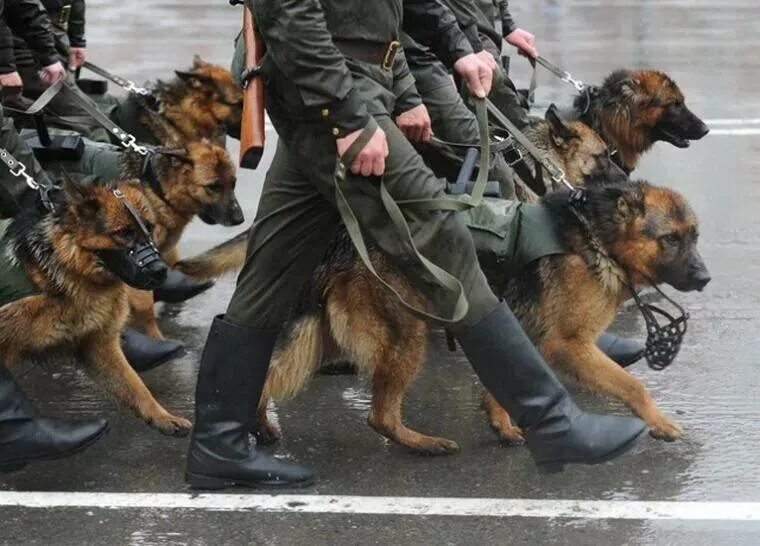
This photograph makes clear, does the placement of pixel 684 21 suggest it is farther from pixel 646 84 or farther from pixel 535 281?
pixel 535 281

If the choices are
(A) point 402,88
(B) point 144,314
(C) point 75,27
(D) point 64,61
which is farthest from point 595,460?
(C) point 75,27

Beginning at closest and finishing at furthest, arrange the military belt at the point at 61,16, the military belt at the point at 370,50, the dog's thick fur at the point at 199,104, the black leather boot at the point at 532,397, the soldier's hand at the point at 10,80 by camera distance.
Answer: the military belt at the point at 370,50 → the black leather boot at the point at 532,397 → the soldier's hand at the point at 10,80 → the dog's thick fur at the point at 199,104 → the military belt at the point at 61,16

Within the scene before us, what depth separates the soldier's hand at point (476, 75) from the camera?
4.25 m

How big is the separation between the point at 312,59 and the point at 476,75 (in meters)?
0.76

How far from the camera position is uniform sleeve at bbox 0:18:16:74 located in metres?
5.61

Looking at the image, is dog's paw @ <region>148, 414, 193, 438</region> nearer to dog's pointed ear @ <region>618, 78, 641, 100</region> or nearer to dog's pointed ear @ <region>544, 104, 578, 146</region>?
dog's pointed ear @ <region>544, 104, 578, 146</region>

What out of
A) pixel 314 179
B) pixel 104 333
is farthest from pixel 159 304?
pixel 314 179

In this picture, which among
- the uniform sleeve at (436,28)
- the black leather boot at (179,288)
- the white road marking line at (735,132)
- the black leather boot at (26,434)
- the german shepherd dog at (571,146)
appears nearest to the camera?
Answer: the black leather boot at (26,434)

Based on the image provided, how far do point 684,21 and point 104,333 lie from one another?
9.72 meters

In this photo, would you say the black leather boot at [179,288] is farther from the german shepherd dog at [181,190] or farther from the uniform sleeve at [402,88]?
the uniform sleeve at [402,88]

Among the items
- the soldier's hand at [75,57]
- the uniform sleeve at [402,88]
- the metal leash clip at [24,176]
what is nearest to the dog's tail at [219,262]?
the metal leash clip at [24,176]

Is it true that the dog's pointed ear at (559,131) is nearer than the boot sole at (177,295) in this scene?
No

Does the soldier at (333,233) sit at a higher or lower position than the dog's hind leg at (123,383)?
higher

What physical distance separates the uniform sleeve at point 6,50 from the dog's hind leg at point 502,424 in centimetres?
246
